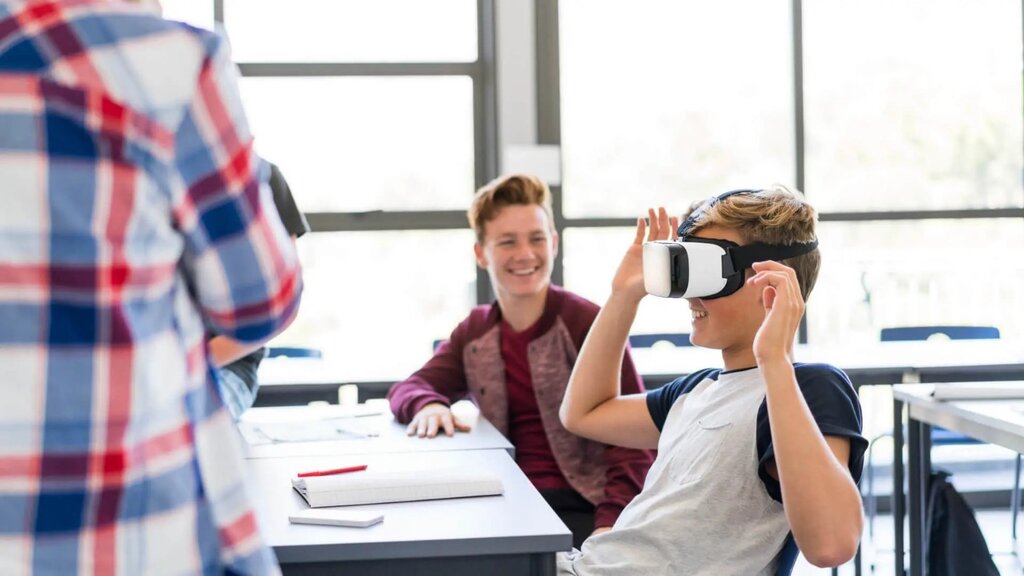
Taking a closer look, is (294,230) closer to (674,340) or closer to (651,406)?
(651,406)

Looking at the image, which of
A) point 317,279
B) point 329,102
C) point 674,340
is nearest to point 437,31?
point 329,102

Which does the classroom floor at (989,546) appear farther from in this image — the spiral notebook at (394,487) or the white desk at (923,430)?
the spiral notebook at (394,487)

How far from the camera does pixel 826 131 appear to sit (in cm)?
506

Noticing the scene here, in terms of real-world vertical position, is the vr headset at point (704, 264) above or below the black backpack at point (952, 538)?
above

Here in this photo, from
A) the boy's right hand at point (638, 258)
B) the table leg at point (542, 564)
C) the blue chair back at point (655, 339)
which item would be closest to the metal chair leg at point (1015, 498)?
the blue chair back at point (655, 339)

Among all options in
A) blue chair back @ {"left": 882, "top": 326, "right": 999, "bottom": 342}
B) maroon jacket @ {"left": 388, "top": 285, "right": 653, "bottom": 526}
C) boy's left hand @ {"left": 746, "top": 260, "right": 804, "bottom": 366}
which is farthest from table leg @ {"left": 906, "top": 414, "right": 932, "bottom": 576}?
blue chair back @ {"left": 882, "top": 326, "right": 999, "bottom": 342}

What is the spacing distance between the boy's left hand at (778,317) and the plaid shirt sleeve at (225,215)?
0.68 meters

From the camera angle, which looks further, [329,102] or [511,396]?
[329,102]

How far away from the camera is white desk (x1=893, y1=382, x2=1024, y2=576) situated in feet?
7.35

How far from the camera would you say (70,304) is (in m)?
0.97

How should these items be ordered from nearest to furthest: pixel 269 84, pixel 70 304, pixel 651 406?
pixel 70 304 < pixel 651 406 < pixel 269 84

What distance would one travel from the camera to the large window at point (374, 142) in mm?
4875

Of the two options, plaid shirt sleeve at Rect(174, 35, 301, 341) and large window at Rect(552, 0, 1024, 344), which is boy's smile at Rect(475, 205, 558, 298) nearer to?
plaid shirt sleeve at Rect(174, 35, 301, 341)

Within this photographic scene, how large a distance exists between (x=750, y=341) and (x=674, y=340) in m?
2.51
